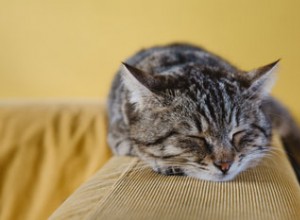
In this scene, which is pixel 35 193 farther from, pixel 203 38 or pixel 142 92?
pixel 203 38

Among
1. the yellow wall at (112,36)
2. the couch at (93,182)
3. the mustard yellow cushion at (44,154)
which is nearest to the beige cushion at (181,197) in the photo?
the couch at (93,182)

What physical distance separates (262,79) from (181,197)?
1.52ft

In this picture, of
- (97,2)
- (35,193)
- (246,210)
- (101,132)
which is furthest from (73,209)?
(97,2)

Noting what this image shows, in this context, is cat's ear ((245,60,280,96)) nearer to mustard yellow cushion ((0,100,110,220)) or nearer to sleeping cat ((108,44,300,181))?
sleeping cat ((108,44,300,181))

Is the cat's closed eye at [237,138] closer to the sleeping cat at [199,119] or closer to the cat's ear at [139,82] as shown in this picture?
the sleeping cat at [199,119]

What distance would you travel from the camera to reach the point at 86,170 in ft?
4.66

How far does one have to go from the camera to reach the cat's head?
1098mm

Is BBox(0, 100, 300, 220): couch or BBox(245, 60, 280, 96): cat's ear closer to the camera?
BBox(0, 100, 300, 220): couch

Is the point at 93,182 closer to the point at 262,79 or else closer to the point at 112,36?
the point at 262,79

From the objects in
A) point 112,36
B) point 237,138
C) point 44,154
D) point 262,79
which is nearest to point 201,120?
point 237,138

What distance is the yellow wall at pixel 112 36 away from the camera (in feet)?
6.62

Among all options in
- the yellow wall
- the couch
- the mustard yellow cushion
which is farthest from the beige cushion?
the yellow wall

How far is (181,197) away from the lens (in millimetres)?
883

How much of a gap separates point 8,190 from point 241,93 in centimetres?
72
